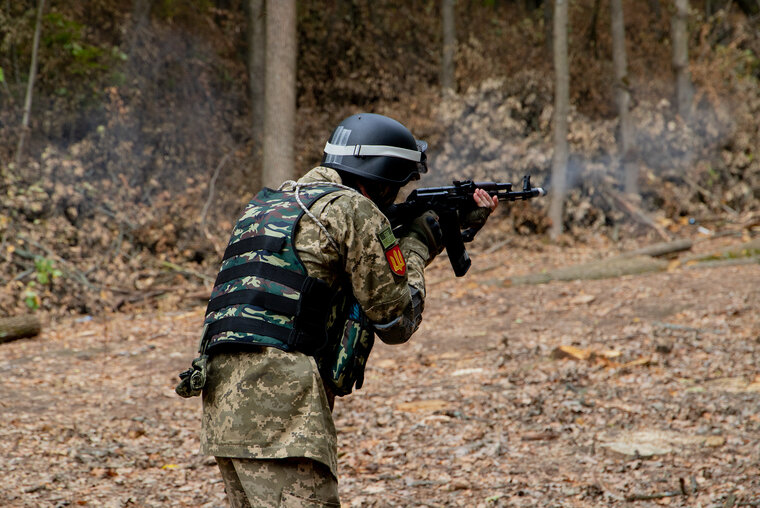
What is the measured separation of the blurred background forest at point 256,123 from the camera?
40.5 feet

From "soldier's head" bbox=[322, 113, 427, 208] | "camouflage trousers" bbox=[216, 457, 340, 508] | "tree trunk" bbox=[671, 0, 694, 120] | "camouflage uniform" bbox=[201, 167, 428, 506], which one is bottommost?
"camouflage trousers" bbox=[216, 457, 340, 508]

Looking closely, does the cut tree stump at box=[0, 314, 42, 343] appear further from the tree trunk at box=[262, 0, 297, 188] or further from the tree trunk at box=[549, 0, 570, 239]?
the tree trunk at box=[549, 0, 570, 239]

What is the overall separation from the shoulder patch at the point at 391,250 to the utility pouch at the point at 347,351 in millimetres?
253

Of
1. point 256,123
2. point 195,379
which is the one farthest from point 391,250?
point 256,123

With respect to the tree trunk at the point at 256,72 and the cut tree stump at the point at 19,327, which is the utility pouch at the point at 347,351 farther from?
the tree trunk at the point at 256,72

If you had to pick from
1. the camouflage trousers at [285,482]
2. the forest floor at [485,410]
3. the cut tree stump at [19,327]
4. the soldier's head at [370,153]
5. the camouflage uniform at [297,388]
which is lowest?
the cut tree stump at [19,327]

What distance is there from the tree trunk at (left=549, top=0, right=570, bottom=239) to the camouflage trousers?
12515 millimetres

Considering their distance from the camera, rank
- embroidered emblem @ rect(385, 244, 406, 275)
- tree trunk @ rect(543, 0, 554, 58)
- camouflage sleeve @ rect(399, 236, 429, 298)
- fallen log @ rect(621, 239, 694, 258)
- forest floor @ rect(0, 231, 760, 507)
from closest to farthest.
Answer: embroidered emblem @ rect(385, 244, 406, 275) < camouflage sleeve @ rect(399, 236, 429, 298) < forest floor @ rect(0, 231, 760, 507) < fallen log @ rect(621, 239, 694, 258) < tree trunk @ rect(543, 0, 554, 58)

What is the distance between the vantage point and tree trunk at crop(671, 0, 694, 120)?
1559cm

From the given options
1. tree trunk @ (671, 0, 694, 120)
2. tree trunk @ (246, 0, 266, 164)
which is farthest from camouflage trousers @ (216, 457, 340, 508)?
tree trunk @ (671, 0, 694, 120)

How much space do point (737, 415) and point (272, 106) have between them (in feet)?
25.3

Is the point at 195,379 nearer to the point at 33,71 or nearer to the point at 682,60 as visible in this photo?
the point at 33,71

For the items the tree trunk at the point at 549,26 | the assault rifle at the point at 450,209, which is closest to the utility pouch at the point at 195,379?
the assault rifle at the point at 450,209

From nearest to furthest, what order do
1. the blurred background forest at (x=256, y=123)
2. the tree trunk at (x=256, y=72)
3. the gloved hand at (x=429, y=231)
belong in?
the gloved hand at (x=429, y=231) < the blurred background forest at (x=256, y=123) < the tree trunk at (x=256, y=72)
